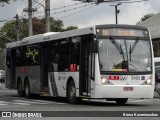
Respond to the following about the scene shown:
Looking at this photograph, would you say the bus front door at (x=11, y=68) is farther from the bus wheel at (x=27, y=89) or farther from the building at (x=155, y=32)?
the building at (x=155, y=32)

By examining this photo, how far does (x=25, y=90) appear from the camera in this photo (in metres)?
27.9

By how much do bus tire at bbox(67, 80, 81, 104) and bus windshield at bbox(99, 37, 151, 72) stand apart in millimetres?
2247

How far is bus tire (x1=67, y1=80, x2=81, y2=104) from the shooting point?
21358mm

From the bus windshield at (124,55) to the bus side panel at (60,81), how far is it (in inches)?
68.7

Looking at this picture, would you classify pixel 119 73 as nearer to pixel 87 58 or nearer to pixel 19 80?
pixel 87 58

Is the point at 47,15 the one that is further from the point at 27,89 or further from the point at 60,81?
the point at 60,81

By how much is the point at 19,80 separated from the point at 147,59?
10.6 meters

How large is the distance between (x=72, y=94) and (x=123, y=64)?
2.87 m

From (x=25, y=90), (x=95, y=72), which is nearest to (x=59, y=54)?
(x=95, y=72)

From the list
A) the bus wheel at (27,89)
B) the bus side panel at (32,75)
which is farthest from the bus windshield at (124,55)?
the bus wheel at (27,89)

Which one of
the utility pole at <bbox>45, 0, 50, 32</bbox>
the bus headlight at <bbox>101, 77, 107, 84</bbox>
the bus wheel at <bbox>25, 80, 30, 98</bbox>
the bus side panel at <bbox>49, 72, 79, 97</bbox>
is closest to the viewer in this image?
the bus headlight at <bbox>101, 77, 107, 84</bbox>

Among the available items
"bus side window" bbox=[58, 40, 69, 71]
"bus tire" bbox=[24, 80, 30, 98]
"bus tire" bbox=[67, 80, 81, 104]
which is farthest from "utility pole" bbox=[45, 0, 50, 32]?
"bus tire" bbox=[67, 80, 81, 104]

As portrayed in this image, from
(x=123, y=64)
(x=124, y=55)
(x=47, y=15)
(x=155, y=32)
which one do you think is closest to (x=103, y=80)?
(x=123, y=64)

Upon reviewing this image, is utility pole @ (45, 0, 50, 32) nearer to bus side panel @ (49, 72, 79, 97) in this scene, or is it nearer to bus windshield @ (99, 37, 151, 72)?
bus side panel @ (49, 72, 79, 97)
